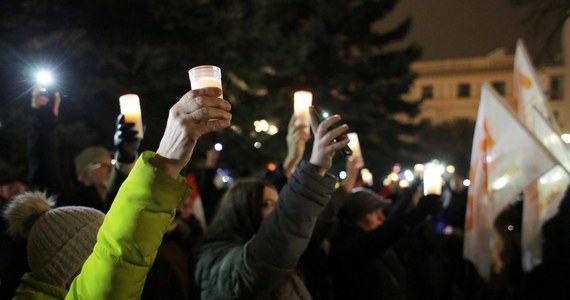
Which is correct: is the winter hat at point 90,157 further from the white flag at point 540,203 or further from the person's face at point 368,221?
the white flag at point 540,203

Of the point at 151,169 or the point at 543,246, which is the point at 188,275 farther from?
the point at 543,246

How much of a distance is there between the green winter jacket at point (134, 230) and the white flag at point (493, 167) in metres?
4.16

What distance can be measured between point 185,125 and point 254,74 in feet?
32.1

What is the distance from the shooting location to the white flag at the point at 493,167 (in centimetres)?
548

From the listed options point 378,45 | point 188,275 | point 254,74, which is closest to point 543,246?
point 188,275

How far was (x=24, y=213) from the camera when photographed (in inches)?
104

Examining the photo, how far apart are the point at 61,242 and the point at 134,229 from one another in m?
0.68

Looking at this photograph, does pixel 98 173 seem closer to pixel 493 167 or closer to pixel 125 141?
pixel 125 141

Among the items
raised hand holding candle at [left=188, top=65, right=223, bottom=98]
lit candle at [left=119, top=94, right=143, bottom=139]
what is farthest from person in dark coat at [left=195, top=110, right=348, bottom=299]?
raised hand holding candle at [left=188, top=65, right=223, bottom=98]

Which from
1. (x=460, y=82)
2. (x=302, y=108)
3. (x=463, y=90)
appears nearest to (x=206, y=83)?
(x=302, y=108)

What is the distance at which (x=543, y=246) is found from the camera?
18.6ft

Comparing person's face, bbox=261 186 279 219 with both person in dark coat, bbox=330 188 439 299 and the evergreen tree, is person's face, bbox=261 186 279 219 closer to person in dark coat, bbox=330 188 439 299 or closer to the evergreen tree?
the evergreen tree

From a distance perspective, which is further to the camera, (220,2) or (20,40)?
(220,2)

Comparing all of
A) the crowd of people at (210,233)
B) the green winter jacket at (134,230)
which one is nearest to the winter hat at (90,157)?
the crowd of people at (210,233)
